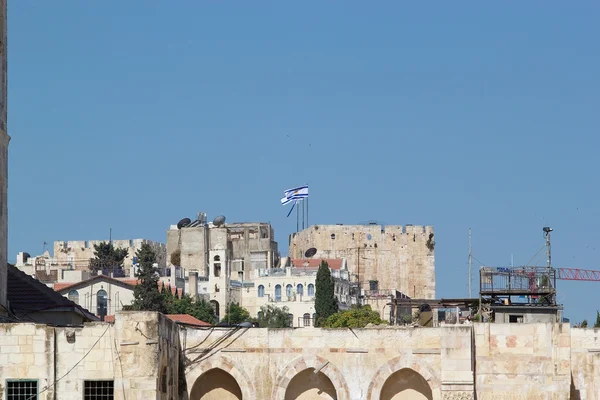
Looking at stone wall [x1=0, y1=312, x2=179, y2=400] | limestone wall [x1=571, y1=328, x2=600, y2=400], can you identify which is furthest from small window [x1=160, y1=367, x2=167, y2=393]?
limestone wall [x1=571, y1=328, x2=600, y2=400]

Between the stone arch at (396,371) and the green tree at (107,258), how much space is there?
408 ft

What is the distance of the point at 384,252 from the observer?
7244 inches

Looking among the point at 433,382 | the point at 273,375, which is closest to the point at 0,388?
the point at 273,375

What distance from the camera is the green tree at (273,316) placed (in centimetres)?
14200

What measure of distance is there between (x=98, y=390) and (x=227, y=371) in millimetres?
6233

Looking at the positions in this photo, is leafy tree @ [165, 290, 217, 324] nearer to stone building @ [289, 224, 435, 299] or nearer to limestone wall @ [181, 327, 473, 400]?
stone building @ [289, 224, 435, 299]

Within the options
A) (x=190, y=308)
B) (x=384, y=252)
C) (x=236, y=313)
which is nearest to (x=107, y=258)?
(x=236, y=313)

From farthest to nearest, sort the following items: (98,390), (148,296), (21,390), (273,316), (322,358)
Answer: (273,316)
(148,296)
(322,358)
(98,390)
(21,390)

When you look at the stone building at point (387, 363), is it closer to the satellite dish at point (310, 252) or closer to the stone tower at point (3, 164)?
the stone tower at point (3, 164)

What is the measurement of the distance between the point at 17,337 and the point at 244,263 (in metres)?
135

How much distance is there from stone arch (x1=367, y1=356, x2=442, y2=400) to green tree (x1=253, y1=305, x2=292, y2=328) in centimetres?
9478

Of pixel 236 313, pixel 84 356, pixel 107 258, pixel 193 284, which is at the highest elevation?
pixel 107 258

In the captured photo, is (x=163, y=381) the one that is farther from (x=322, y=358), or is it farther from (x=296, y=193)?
(x=296, y=193)

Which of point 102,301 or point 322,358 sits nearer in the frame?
point 322,358
